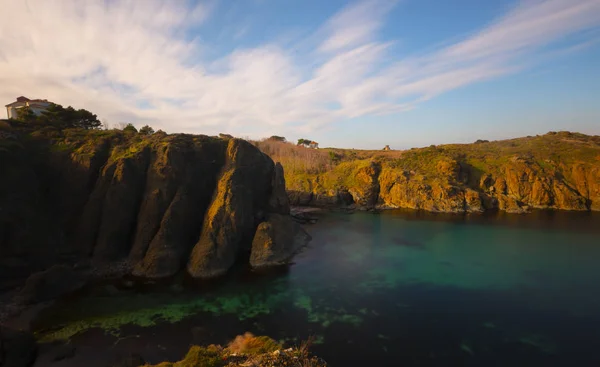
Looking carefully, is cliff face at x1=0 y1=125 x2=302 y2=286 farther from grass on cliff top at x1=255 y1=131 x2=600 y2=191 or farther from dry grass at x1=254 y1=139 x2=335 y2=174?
dry grass at x1=254 y1=139 x2=335 y2=174

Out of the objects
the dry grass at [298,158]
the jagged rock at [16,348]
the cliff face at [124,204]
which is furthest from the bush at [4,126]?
the dry grass at [298,158]

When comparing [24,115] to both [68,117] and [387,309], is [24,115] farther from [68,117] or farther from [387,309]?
[387,309]

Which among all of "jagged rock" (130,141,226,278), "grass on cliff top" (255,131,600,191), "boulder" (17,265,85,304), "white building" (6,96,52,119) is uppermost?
"white building" (6,96,52,119)

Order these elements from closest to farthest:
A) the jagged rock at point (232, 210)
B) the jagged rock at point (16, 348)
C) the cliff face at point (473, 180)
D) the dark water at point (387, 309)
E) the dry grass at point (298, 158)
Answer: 1. the jagged rock at point (16, 348)
2. the dark water at point (387, 309)
3. the jagged rock at point (232, 210)
4. the cliff face at point (473, 180)
5. the dry grass at point (298, 158)

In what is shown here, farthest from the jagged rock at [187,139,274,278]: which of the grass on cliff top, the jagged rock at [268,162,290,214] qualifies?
the grass on cliff top

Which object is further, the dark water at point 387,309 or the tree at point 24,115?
the tree at point 24,115

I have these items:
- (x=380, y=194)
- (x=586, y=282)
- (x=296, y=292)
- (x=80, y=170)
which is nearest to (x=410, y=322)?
(x=296, y=292)

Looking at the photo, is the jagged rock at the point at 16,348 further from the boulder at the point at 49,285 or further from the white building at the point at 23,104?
the white building at the point at 23,104
